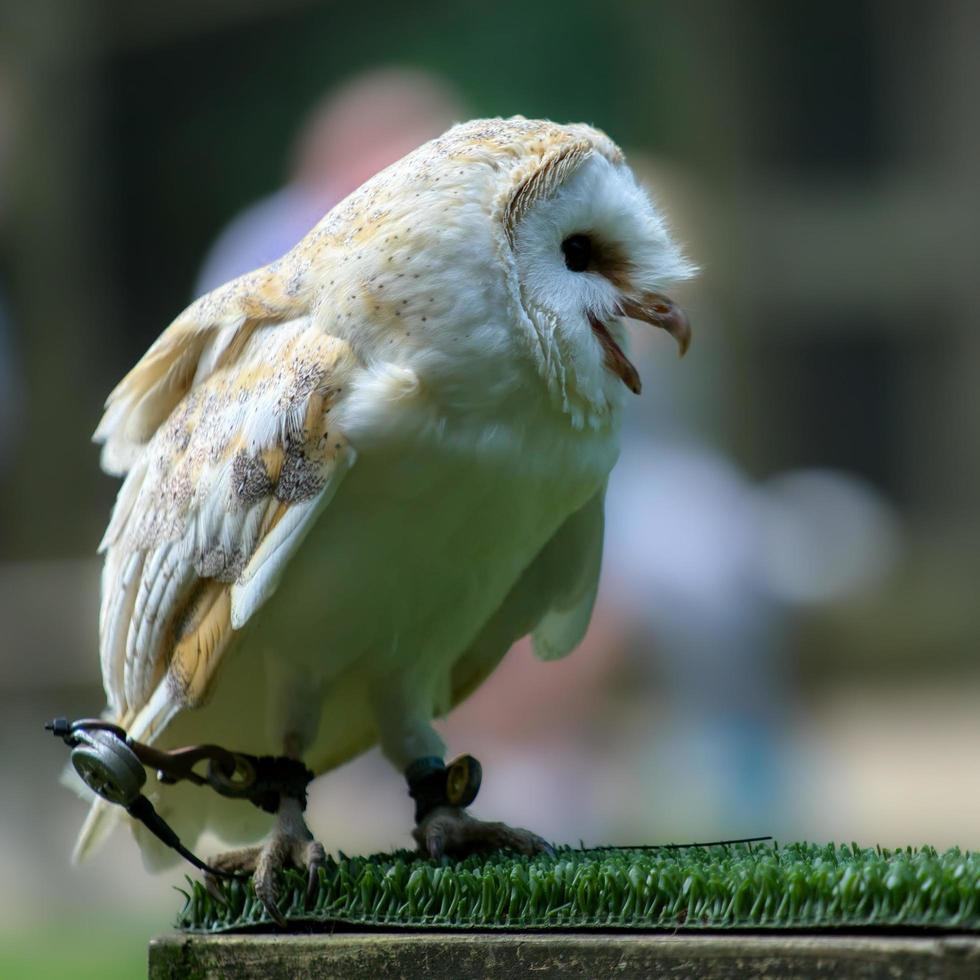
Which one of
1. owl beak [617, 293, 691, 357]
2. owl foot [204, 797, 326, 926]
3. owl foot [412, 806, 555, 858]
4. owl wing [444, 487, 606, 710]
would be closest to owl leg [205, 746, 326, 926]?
owl foot [204, 797, 326, 926]

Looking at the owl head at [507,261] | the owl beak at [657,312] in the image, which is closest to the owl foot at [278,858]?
the owl head at [507,261]

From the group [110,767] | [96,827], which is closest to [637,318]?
[110,767]

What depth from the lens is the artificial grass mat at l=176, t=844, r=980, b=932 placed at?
48.6 inches

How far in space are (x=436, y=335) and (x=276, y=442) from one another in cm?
19

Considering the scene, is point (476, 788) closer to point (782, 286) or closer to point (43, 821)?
point (43, 821)

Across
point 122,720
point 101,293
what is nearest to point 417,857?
point 122,720

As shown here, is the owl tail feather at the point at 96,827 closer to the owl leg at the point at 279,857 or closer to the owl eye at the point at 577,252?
the owl leg at the point at 279,857

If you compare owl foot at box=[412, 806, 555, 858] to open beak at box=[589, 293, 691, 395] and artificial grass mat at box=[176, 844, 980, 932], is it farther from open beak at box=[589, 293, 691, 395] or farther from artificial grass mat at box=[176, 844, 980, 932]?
open beak at box=[589, 293, 691, 395]

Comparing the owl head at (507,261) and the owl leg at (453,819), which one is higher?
the owl head at (507,261)

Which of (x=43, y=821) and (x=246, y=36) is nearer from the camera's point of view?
(x=43, y=821)

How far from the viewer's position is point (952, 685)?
8.09 m

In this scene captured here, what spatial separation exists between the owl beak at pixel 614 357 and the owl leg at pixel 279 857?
552 mm

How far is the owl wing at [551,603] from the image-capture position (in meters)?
1.87

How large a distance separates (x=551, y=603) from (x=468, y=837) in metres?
0.33
